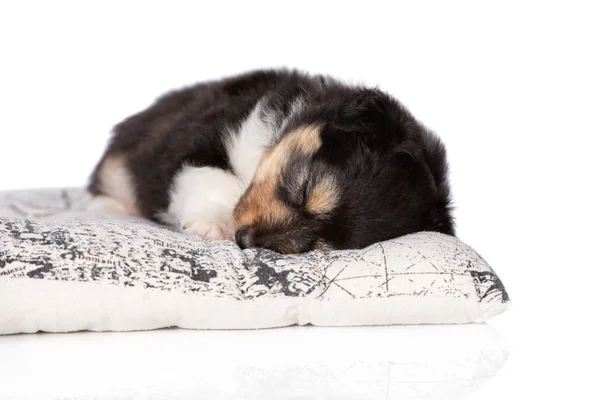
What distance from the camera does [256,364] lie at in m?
2.83

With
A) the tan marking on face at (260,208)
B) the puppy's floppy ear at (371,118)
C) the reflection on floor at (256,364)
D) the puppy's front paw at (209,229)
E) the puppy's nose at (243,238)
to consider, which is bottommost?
the reflection on floor at (256,364)

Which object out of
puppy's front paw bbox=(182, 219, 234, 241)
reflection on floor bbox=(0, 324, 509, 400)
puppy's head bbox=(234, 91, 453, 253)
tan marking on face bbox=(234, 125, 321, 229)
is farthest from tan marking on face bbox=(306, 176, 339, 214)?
reflection on floor bbox=(0, 324, 509, 400)

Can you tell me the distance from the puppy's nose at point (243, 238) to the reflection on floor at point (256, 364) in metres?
0.57

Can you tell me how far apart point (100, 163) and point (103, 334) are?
2437 millimetres

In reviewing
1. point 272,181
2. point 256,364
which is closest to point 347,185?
point 272,181

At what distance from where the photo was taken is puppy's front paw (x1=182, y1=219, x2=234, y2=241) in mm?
3850

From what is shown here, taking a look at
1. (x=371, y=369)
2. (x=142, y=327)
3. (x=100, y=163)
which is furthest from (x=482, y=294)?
(x=100, y=163)

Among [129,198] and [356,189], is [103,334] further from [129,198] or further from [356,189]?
[129,198]

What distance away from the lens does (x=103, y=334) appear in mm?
2992

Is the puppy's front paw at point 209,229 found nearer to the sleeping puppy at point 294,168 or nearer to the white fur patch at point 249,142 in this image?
the sleeping puppy at point 294,168

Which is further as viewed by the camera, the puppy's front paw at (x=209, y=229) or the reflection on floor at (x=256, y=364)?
the puppy's front paw at (x=209, y=229)

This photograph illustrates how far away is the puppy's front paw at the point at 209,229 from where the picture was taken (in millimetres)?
3850

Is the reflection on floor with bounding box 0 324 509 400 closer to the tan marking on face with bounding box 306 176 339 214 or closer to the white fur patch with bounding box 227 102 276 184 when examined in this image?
the tan marking on face with bounding box 306 176 339 214

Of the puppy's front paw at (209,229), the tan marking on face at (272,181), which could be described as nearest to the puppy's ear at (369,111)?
the tan marking on face at (272,181)
